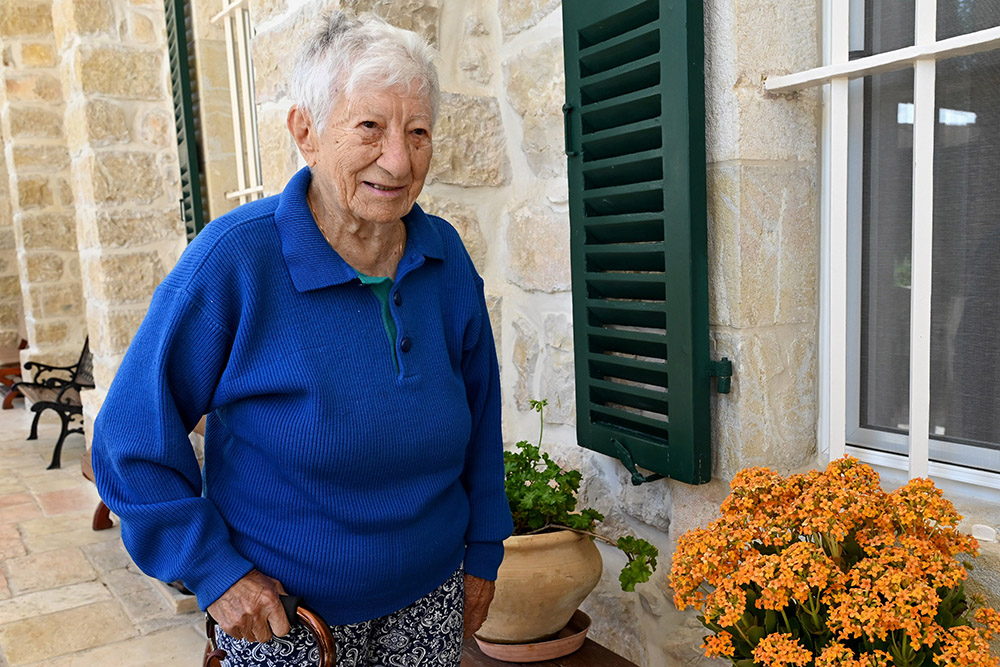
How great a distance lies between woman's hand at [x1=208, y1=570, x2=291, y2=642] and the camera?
1192 mm

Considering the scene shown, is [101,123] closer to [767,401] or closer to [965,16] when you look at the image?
[767,401]

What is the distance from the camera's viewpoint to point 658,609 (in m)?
1.97

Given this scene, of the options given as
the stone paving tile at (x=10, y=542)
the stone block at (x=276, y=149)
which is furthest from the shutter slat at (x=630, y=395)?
the stone paving tile at (x=10, y=542)

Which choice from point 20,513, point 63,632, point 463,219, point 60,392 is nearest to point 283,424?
point 463,219

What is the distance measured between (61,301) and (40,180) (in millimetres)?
927

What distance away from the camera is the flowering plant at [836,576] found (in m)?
1.18

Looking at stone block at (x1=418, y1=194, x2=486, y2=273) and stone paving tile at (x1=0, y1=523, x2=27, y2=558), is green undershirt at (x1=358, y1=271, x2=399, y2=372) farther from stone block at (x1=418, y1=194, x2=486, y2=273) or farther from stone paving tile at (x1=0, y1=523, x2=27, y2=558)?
stone paving tile at (x1=0, y1=523, x2=27, y2=558)

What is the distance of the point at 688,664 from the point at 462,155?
1.39m

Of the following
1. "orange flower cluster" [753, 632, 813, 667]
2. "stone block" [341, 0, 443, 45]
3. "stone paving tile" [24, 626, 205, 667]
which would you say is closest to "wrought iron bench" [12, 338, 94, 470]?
"stone paving tile" [24, 626, 205, 667]

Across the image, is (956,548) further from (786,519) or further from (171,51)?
(171,51)

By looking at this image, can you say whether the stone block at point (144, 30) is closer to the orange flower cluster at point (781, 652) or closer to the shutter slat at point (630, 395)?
the shutter slat at point (630, 395)

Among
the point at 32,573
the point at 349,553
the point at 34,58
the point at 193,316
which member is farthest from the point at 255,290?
the point at 34,58

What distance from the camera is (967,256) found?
1.52 meters

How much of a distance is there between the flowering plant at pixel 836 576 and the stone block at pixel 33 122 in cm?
633
